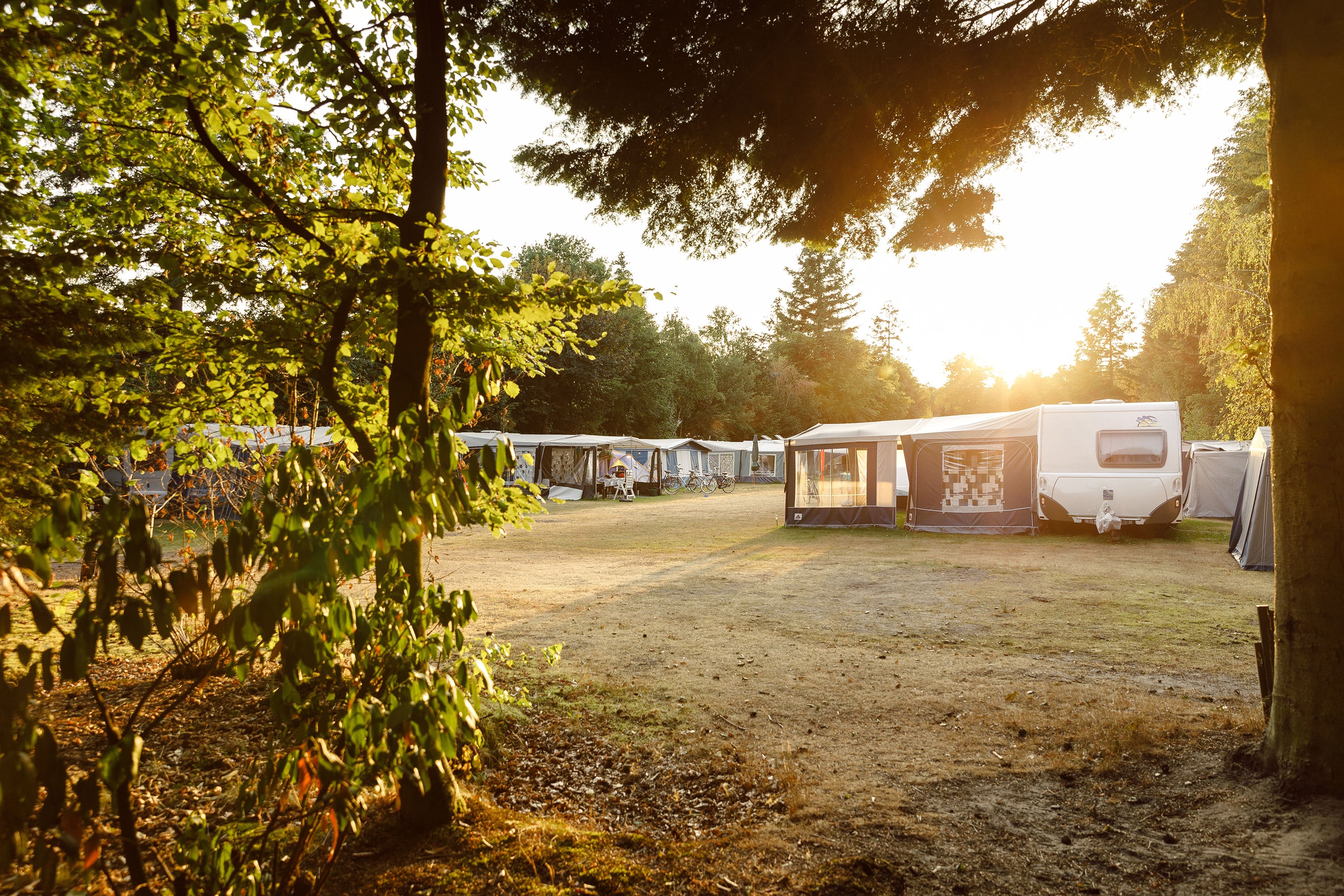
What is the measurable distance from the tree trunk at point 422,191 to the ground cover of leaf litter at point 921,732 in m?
1.30

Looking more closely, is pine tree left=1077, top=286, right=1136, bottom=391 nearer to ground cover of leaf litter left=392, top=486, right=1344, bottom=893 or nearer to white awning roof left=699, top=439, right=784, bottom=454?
white awning roof left=699, top=439, right=784, bottom=454

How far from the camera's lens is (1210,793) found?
2.87 m

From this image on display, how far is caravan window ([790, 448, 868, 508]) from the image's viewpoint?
15.7 m

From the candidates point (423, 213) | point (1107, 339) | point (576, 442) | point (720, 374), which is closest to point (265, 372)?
point (423, 213)

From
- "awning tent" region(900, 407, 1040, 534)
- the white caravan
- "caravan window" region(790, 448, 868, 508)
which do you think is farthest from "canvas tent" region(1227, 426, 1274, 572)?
"caravan window" region(790, 448, 868, 508)

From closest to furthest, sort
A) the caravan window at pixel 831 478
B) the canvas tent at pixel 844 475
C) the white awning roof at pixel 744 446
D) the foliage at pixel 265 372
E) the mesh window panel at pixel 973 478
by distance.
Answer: the foliage at pixel 265 372 → the mesh window panel at pixel 973 478 → the canvas tent at pixel 844 475 → the caravan window at pixel 831 478 → the white awning roof at pixel 744 446

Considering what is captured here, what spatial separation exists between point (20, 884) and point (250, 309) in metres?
3.34

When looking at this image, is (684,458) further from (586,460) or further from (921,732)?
(921,732)

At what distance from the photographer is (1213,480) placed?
16.5 meters

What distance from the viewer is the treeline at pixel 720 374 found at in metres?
33.8

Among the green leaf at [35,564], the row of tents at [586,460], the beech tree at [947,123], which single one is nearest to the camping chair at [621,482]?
the row of tents at [586,460]

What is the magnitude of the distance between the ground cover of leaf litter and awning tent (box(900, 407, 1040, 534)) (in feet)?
16.4

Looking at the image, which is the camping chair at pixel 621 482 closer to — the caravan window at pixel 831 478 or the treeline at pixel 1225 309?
the caravan window at pixel 831 478

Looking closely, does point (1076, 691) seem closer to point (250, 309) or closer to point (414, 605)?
point (414, 605)
